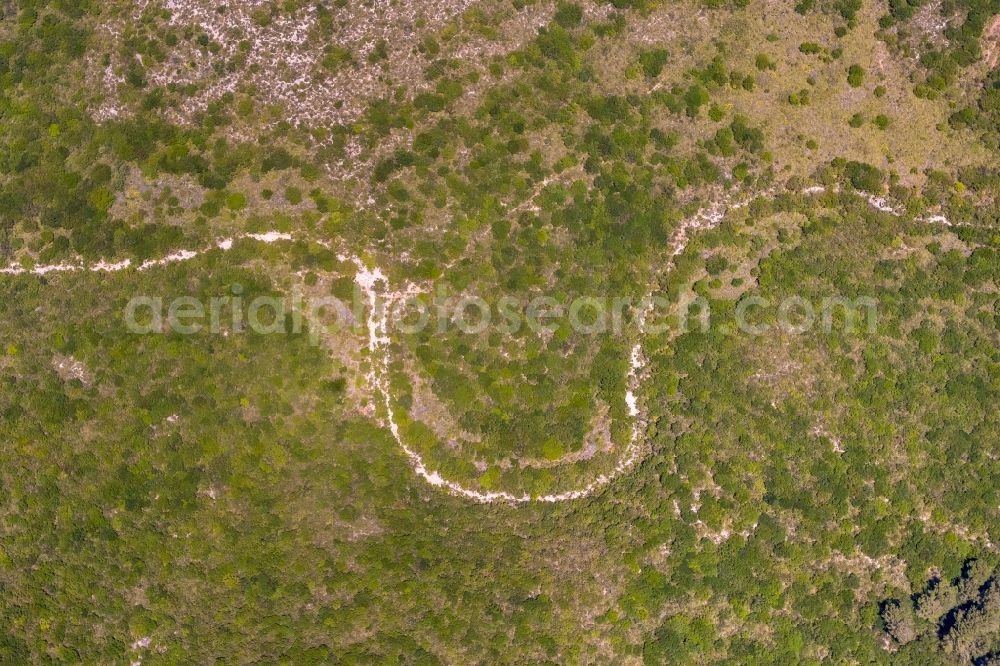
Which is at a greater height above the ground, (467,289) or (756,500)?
(467,289)

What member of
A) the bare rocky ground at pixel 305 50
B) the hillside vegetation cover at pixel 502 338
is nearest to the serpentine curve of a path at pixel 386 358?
the hillside vegetation cover at pixel 502 338

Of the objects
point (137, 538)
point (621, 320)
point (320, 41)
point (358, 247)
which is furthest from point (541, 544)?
point (320, 41)

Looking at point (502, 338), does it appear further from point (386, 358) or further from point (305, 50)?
point (305, 50)

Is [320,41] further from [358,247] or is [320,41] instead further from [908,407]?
[908,407]

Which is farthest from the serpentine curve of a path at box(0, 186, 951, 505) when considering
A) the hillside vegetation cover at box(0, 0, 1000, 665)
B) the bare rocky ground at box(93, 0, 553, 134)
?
the bare rocky ground at box(93, 0, 553, 134)

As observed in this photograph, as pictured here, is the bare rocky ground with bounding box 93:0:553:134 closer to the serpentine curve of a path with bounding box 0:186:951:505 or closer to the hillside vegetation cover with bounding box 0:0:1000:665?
the hillside vegetation cover with bounding box 0:0:1000:665

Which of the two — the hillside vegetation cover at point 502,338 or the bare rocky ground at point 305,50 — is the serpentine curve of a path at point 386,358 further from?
the bare rocky ground at point 305,50

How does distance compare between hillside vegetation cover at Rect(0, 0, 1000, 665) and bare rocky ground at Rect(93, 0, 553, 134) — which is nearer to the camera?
hillside vegetation cover at Rect(0, 0, 1000, 665)

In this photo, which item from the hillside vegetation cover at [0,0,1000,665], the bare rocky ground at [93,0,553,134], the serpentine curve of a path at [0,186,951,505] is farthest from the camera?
the bare rocky ground at [93,0,553,134]
